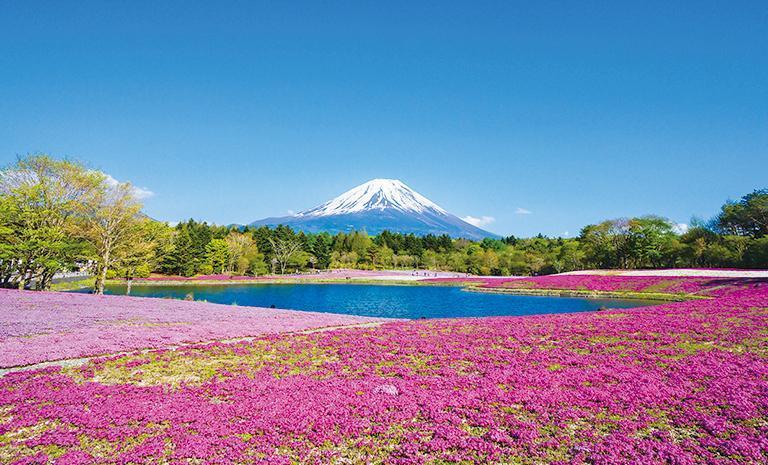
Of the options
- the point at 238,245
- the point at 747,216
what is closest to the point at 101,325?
the point at 238,245

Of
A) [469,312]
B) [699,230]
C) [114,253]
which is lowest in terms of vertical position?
[469,312]

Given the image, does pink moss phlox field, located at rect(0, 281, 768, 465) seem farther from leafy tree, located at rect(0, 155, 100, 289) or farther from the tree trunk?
the tree trunk

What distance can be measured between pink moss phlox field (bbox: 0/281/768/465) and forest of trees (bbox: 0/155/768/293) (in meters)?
29.5

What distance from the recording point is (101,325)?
63.8ft

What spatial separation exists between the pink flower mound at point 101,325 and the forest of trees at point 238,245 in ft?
28.7

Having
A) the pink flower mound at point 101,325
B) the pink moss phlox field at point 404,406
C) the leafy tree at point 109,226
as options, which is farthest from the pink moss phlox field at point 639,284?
the leafy tree at point 109,226

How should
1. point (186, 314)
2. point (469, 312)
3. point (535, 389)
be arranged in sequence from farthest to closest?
point (469, 312)
point (186, 314)
point (535, 389)

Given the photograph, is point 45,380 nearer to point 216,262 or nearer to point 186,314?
point 186,314

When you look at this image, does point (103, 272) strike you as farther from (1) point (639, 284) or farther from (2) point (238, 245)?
(1) point (639, 284)

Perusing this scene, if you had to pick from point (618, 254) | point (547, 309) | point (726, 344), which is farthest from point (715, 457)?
point (618, 254)

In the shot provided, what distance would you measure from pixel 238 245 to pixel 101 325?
80.4m

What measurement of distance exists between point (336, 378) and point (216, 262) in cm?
9559

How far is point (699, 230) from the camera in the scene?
8400cm

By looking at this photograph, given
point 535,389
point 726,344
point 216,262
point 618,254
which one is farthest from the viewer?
point 216,262
